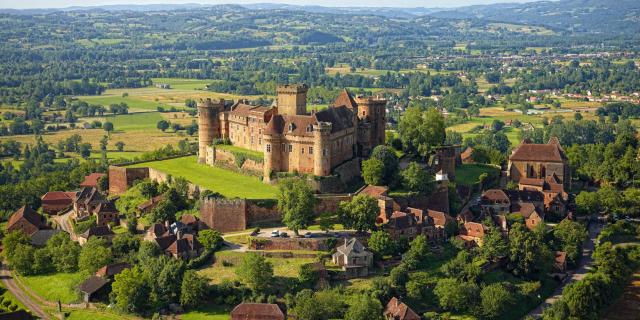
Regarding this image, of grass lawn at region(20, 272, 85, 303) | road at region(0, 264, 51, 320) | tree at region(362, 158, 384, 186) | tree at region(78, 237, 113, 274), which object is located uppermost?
tree at region(362, 158, 384, 186)

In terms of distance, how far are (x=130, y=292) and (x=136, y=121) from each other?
93.2 meters

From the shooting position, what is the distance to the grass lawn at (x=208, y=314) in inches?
2174

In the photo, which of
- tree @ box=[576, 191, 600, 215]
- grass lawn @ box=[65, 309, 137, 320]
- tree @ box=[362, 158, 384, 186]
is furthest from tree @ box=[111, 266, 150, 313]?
tree @ box=[576, 191, 600, 215]

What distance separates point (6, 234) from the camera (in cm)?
7075

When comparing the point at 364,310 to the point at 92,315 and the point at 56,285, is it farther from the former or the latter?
the point at 56,285

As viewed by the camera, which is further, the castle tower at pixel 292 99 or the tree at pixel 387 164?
the castle tower at pixel 292 99

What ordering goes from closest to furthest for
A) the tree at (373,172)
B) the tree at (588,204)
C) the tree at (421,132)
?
1. the tree at (373,172)
2. the tree at (588,204)
3. the tree at (421,132)

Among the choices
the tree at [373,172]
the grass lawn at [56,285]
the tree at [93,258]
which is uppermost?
the tree at [373,172]

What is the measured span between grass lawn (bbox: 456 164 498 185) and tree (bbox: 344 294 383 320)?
91.1ft

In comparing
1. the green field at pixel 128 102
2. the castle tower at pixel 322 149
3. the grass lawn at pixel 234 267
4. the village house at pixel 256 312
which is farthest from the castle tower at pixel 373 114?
the green field at pixel 128 102

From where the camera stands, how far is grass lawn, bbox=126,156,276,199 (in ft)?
225

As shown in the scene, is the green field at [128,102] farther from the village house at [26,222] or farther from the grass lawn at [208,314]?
the grass lawn at [208,314]

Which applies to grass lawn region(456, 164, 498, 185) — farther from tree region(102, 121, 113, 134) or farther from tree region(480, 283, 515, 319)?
tree region(102, 121, 113, 134)

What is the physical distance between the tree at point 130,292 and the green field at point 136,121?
82318 millimetres
